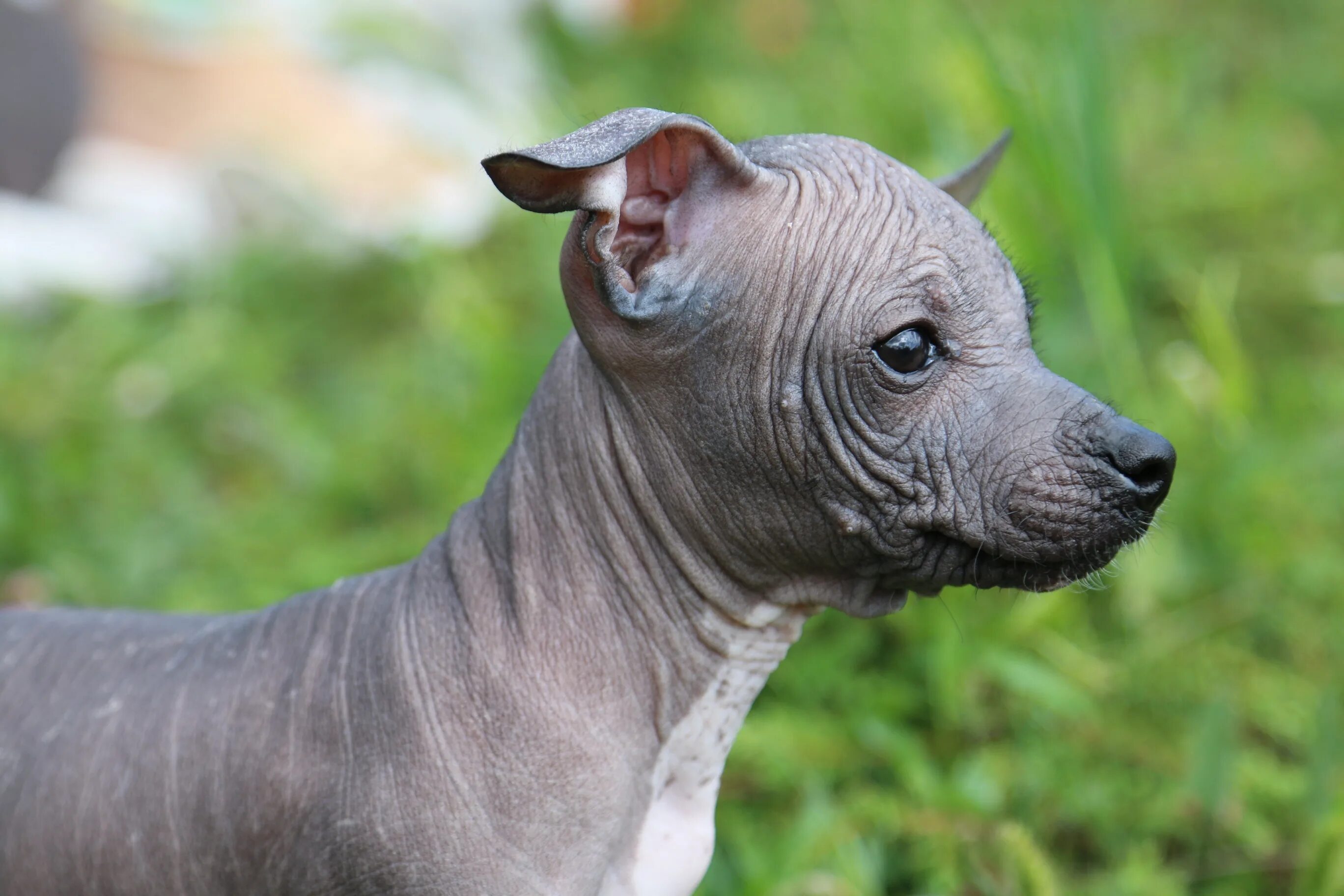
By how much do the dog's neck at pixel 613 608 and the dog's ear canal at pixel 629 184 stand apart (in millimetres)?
209

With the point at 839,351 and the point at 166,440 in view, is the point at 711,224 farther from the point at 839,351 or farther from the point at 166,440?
the point at 166,440

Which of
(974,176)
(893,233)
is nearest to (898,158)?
(974,176)

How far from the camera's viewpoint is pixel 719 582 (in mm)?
1852

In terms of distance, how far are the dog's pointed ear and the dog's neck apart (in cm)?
70

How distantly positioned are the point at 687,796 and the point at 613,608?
Answer: 33 centimetres

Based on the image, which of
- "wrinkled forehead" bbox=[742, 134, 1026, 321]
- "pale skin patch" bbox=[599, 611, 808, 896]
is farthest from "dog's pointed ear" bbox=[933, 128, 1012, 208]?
"pale skin patch" bbox=[599, 611, 808, 896]

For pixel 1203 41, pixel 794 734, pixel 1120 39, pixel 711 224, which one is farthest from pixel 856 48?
pixel 711 224

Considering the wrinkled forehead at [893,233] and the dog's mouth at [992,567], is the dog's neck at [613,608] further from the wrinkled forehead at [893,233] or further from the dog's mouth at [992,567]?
the wrinkled forehead at [893,233]

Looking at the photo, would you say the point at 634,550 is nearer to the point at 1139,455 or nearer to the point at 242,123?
the point at 1139,455

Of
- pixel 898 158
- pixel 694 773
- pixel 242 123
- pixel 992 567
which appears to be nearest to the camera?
pixel 992 567

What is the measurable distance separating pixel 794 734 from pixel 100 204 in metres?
4.95

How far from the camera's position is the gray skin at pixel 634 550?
171cm

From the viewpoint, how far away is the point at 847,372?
1.72 m

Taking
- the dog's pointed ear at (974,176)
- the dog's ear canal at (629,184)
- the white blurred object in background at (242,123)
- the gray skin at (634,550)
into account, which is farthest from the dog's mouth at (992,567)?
the white blurred object in background at (242,123)
